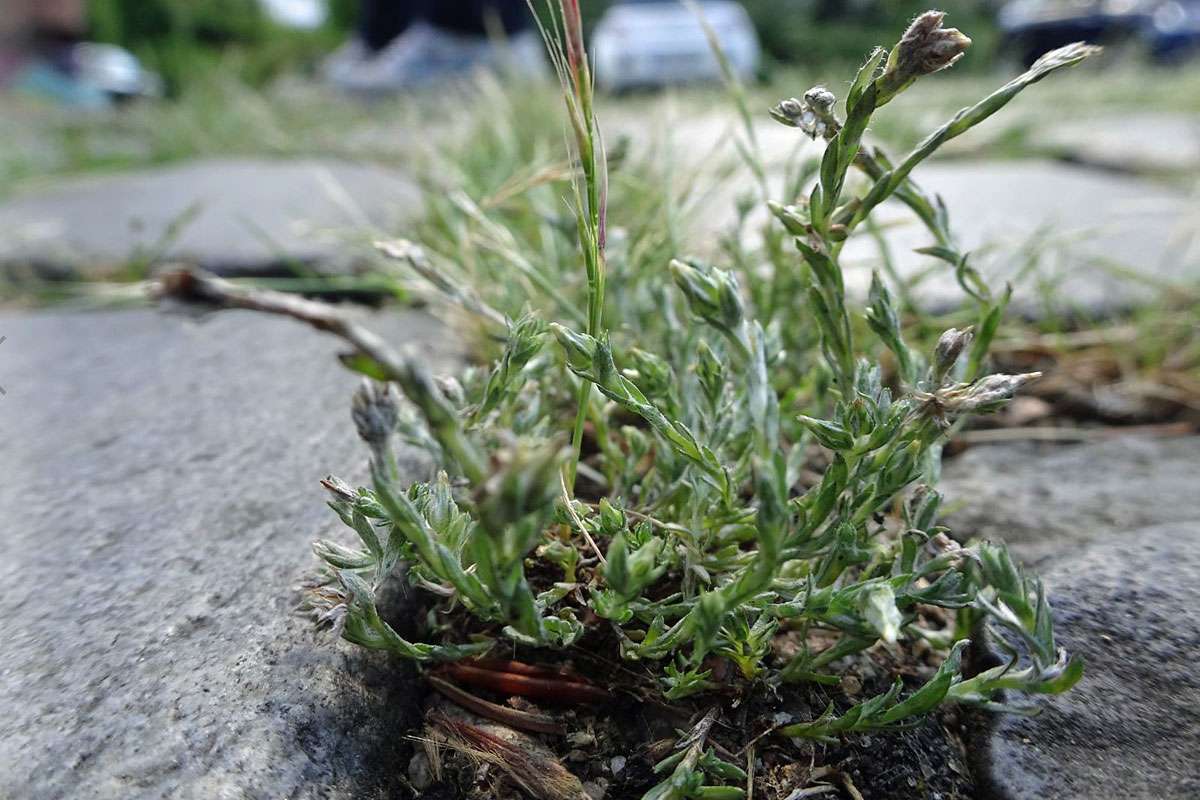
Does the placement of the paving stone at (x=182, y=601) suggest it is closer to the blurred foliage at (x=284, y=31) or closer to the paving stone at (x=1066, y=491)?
the paving stone at (x=1066, y=491)

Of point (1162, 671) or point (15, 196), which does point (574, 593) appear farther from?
point (15, 196)

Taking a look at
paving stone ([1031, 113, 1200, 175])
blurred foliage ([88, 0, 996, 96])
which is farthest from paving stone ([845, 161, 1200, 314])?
blurred foliage ([88, 0, 996, 96])

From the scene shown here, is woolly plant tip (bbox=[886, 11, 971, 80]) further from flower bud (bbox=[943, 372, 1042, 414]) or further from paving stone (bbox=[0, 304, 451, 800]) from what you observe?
paving stone (bbox=[0, 304, 451, 800])

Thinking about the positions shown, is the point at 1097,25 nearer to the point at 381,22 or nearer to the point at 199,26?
the point at 381,22

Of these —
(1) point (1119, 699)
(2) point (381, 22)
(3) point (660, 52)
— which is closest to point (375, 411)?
(1) point (1119, 699)

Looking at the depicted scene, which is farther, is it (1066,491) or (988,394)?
(1066,491)
